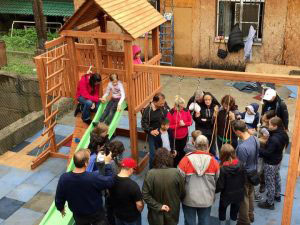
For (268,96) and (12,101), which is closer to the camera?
(268,96)

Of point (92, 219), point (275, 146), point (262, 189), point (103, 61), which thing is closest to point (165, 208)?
point (92, 219)

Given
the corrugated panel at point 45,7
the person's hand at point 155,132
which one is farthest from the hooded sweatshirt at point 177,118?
the corrugated panel at point 45,7

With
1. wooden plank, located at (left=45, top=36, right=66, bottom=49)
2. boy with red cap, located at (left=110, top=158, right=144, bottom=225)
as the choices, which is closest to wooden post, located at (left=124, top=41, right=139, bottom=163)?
wooden plank, located at (left=45, top=36, right=66, bottom=49)

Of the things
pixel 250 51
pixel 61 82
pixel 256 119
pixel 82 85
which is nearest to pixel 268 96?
pixel 256 119

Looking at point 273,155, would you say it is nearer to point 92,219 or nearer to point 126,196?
point 126,196

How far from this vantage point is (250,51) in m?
12.8

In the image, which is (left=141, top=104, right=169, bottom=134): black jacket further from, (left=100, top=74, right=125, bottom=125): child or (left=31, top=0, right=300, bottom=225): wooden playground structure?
(left=100, top=74, right=125, bottom=125): child

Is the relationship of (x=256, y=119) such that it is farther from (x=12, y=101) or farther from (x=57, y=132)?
(x=12, y=101)

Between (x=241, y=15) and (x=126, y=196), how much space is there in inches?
384

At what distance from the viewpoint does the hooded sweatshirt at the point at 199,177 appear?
5000mm

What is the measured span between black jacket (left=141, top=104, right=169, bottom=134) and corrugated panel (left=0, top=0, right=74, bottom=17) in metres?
12.2

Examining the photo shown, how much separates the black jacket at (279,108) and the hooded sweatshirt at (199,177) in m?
2.27

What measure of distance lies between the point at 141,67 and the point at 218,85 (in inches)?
239

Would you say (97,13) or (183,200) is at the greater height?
(97,13)
